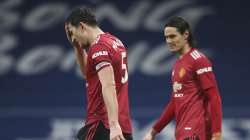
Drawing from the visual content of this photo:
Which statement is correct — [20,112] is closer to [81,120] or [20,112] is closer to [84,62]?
[81,120]

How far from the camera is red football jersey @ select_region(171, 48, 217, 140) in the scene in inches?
215

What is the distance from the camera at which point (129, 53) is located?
10375mm

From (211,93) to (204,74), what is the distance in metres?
0.14

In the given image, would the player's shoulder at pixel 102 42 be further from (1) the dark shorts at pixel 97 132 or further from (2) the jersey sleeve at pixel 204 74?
(2) the jersey sleeve at pixel 204 74

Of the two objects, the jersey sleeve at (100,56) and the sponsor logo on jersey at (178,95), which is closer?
the jersey sleeve at (100,56)

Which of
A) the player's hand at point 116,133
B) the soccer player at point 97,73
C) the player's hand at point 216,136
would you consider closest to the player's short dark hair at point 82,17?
the soccer player at point 97,73

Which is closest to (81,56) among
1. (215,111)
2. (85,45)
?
(85,45)

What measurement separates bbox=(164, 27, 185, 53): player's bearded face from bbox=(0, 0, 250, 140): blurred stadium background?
14.3ft

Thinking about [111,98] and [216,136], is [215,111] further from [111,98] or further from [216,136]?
[111,98]

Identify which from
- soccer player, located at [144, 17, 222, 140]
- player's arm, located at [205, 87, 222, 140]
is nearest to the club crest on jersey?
soccer player, located at [144, 17, 222, 140]

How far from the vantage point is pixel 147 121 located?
10.1 m

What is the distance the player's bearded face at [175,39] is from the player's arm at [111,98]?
907mm

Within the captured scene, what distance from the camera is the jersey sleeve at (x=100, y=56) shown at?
4.89 metres

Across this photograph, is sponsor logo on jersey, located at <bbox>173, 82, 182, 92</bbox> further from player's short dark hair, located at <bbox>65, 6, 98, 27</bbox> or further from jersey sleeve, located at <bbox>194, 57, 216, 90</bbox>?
player's short dark hair, located at <bbox>65, 6, 98, 27</bbox>
